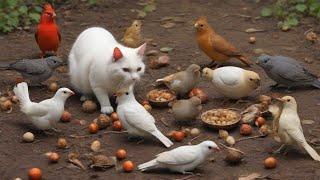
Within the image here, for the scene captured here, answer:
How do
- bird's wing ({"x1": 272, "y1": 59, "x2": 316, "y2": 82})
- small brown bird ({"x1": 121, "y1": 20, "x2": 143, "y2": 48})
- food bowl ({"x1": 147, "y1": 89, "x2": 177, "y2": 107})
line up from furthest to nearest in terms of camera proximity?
small brown bird ({"x1": 121, "y1": 20, "x2": 143, "y2": 48}) → bird's wing ({"x1": 272, "y1": 59, "x2": 316, "y2": 82}) → food bowl ({"x1": 147, "y1": 89, "x2": 177, "y2": 107})

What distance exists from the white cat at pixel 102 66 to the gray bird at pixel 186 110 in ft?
1.65

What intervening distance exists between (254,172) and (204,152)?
479 mm

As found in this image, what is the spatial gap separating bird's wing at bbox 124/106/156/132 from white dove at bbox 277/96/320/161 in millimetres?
1159

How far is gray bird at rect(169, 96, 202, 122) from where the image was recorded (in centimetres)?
635

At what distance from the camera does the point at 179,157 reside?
5414mm

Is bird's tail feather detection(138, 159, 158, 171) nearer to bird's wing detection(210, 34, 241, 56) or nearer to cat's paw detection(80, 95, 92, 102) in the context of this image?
cat's paw detection(80, 95, 92, 102)

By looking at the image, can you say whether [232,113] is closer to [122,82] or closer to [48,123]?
[122,82]

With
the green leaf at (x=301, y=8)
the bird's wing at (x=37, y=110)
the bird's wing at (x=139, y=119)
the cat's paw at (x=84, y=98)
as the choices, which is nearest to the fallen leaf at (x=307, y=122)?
the bird's wing at (x=139, y=119)

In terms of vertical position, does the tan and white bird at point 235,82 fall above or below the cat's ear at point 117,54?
below

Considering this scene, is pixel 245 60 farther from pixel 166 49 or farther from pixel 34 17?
pixel 34 17

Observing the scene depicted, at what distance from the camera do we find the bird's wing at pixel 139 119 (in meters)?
5.95

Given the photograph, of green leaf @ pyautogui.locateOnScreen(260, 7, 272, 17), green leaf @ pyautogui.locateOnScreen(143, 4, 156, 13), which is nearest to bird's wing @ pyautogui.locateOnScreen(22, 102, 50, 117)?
green leaf @ pyautogui.locateOnScreen(143, 4, 156, 13)

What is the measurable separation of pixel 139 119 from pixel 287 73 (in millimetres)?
2027

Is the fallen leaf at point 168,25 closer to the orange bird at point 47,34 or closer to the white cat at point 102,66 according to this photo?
the orange bird at point 47,34
